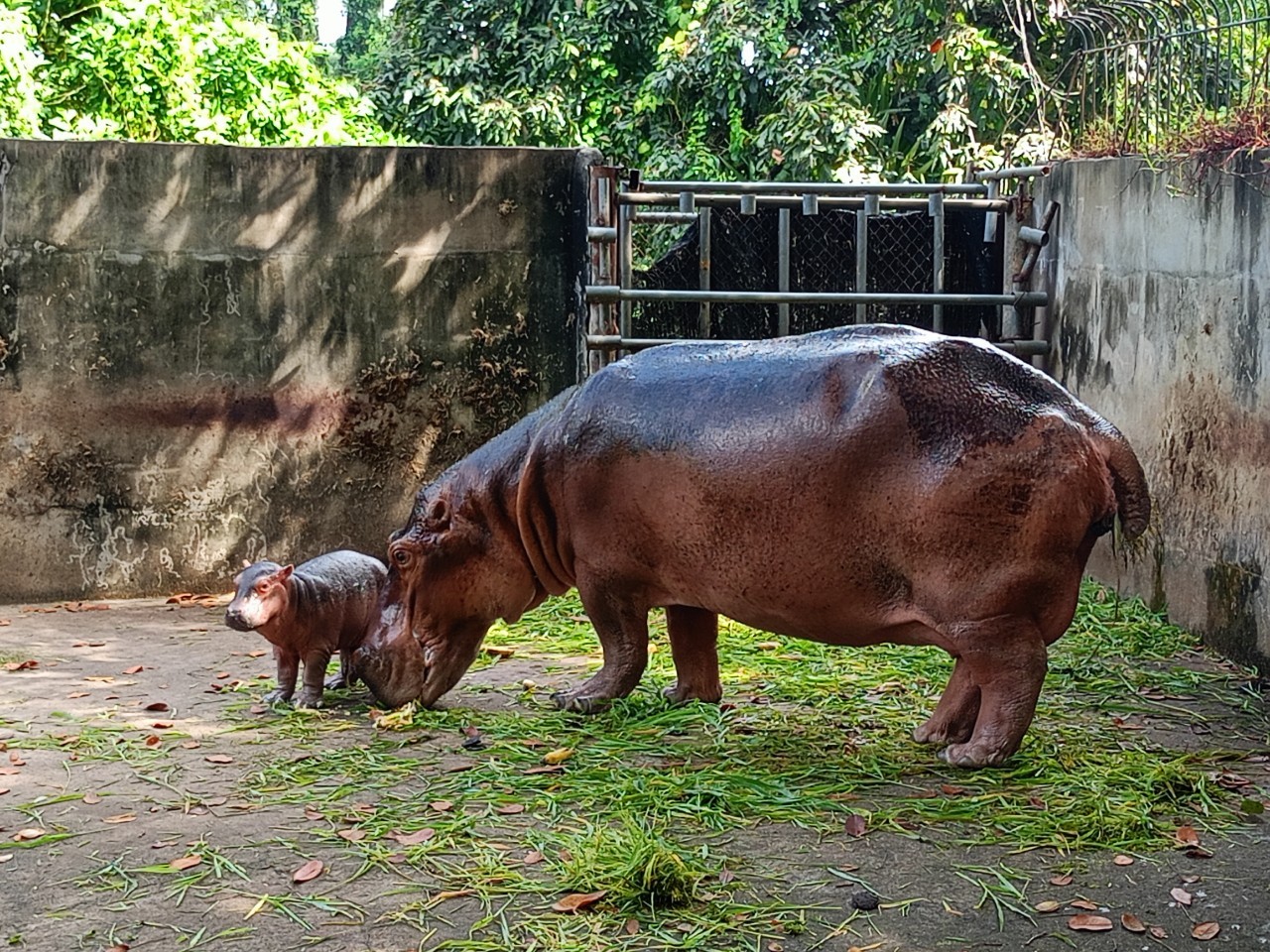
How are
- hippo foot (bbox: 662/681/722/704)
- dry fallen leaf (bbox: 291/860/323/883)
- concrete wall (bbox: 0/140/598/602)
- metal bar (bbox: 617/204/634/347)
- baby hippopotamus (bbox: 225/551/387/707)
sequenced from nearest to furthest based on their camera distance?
dry fallen leaf (bbox: 291/860/323/883) → baby hippopotamus (bbox: 225/551/387/707) → hippo foot (bbox: 662/681/722/704) → concrete wall (bbox: 0/140/598/602) → metal bar (bbox: 617/204/634/347)

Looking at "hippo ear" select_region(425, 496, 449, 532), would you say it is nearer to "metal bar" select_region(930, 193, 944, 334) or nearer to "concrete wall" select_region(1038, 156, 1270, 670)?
"concrete wall" select_region(1038, 156, 1270, 670)

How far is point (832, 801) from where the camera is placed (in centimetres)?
493

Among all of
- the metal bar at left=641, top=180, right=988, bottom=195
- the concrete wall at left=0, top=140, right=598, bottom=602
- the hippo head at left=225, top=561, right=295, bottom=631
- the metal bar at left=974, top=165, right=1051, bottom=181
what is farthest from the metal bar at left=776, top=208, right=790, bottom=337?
the hippo head at left=225, top=561, right=295, bottom=631

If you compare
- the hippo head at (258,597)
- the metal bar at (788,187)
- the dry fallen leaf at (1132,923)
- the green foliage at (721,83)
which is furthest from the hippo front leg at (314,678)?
the green foliage at (721,83)

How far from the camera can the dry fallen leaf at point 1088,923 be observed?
3.96 meters

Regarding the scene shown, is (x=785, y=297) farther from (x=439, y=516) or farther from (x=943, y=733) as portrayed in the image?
(x=943, y=733)

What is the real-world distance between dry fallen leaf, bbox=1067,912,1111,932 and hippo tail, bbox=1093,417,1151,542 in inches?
59.3

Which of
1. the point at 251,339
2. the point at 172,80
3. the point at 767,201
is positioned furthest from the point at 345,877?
the point at 172,80

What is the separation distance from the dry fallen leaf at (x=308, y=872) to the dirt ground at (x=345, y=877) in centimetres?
2

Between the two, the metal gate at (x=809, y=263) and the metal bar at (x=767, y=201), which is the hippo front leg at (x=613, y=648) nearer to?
the metal gate at (x=809, y=263)

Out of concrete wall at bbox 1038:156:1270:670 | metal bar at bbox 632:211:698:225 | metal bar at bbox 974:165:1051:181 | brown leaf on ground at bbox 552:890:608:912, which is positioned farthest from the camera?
metal bar at bbox 974:165:1051:181

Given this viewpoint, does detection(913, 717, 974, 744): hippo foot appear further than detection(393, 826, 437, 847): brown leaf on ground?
Yes

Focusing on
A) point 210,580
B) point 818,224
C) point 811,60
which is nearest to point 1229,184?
point 818,224

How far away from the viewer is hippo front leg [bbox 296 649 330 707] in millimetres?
6125
